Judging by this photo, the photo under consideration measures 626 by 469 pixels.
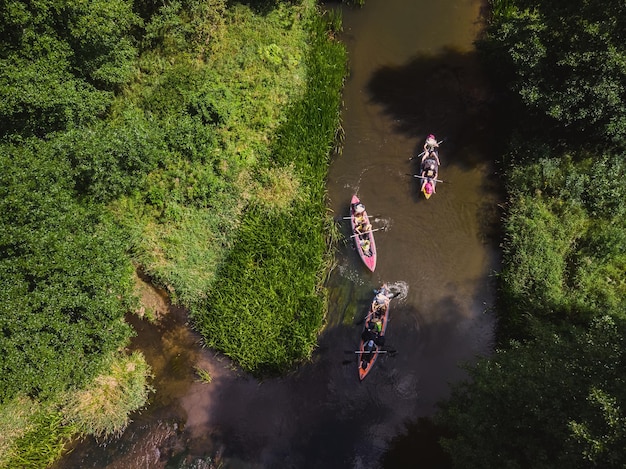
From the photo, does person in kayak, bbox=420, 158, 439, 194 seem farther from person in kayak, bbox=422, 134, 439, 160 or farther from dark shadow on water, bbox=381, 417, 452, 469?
dark shadow on water, bbox=381, 417, 452, 469

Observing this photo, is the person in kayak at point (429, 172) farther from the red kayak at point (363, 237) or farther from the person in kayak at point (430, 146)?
the red kayak at point (363, 237)

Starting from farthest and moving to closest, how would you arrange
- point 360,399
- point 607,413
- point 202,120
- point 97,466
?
point 202,120 < point 360,399 < point 97,466 < point 607,413

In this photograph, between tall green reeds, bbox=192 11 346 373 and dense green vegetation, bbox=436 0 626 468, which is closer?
dense green vegetation, bbox=436 0 626 468

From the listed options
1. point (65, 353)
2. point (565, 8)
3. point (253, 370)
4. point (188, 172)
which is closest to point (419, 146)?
point (565, 8)

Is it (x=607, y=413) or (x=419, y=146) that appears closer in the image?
(x=607, y=413)

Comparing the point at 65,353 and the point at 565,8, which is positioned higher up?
the point at 565,8

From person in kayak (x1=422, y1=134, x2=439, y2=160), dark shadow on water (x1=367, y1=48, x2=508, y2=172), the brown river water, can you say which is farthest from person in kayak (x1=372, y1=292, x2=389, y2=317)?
person in kayak (x1=422, y1=134, x2=439, y2=160)

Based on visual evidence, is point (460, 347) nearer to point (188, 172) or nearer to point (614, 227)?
point (614, 227)
